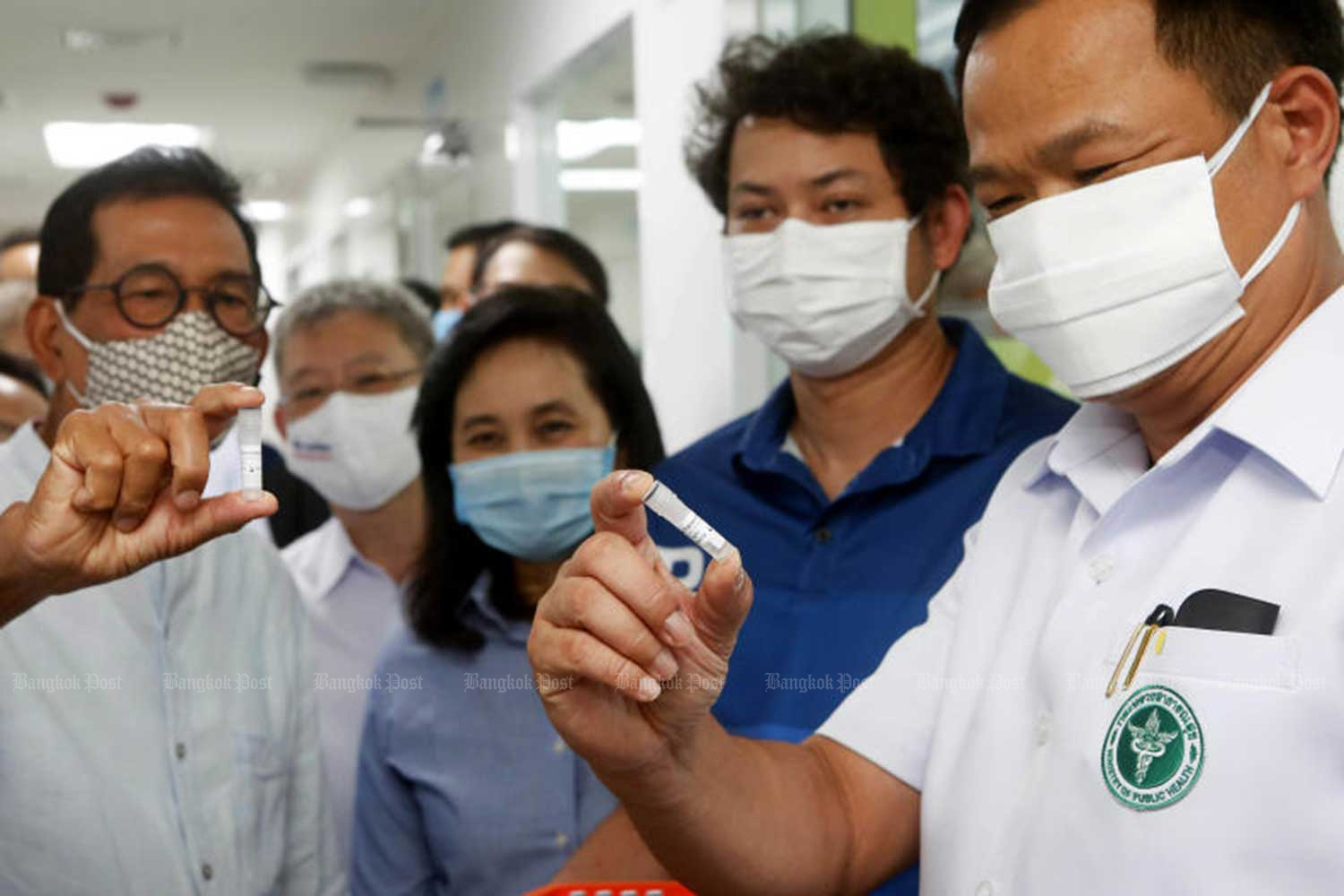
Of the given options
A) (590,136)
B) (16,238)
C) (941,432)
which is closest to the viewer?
(941,432)

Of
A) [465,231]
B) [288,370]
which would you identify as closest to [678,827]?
[288,370]

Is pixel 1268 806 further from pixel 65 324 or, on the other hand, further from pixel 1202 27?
pixel 65 324

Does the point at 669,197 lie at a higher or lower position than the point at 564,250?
higher

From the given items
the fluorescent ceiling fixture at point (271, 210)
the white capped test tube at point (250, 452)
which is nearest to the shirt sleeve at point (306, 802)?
the white capped test tube at point (250, 452)

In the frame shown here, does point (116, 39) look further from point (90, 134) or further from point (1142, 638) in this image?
point (1142, 638)

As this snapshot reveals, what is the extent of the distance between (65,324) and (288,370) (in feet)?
3.13

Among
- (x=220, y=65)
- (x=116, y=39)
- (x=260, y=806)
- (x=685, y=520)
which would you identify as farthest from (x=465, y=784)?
(x=220, y=65)

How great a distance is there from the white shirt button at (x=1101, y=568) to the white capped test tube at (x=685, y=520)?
38 cm

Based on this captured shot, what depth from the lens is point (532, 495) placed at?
1.85m

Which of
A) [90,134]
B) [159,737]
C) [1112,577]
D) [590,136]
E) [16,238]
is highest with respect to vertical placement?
[90,134]

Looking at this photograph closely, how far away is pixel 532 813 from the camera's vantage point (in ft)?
5.68

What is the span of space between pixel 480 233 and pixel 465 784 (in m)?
2.11

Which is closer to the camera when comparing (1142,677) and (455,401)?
(1142,677)

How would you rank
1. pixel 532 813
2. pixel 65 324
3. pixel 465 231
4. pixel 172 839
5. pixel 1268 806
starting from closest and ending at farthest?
pixel 1268 806 → pixel 172 839 → pixel 65 324 → pixel 532 813 → pixel 465 231
